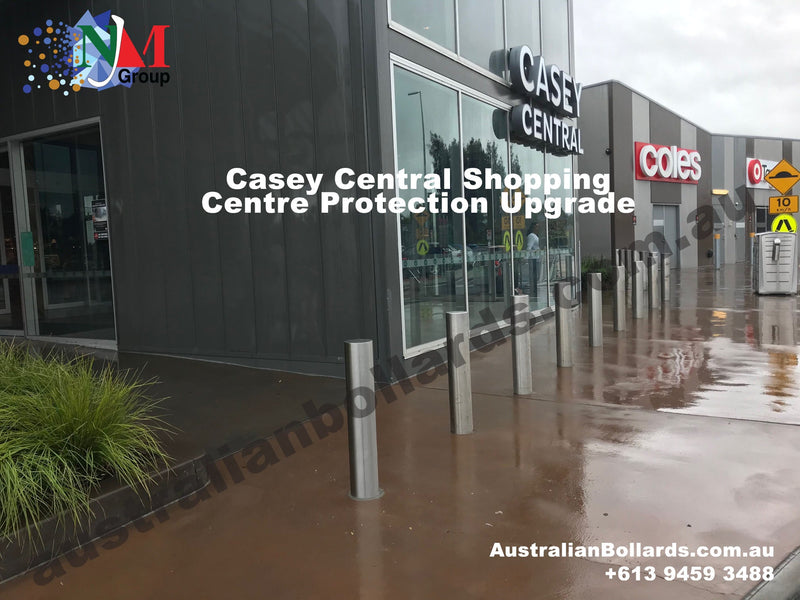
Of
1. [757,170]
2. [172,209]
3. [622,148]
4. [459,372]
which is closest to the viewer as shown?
[459,372]

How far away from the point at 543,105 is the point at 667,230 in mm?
19378

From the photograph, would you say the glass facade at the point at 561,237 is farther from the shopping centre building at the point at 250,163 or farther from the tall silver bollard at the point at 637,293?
the shopping centre building at the point at 250,163

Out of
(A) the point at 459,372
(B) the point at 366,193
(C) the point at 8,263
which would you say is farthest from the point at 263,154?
(C) the point at 8,263

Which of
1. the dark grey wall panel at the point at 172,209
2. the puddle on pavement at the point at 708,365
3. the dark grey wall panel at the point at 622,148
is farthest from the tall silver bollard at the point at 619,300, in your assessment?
the dark grey wall panel at the point at 622,148

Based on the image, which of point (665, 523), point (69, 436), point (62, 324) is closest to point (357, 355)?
point (69, 436)

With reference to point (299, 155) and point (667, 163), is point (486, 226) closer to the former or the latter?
point (299, 155)

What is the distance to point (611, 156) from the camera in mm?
25766

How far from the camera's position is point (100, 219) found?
981 centimetres

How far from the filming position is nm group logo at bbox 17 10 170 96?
8.95 metres

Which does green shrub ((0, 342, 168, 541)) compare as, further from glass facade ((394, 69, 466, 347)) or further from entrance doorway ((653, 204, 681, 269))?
entrance doorway ((653, 204, 681, 269))

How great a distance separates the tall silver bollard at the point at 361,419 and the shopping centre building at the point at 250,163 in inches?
125

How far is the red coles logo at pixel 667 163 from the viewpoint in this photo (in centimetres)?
2689

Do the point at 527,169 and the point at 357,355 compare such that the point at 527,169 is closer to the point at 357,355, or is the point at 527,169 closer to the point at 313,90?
the point at 313,90

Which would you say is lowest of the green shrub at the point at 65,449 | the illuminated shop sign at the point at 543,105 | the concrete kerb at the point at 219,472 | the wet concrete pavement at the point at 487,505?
the wet concrete pavement at the point at 487,505
